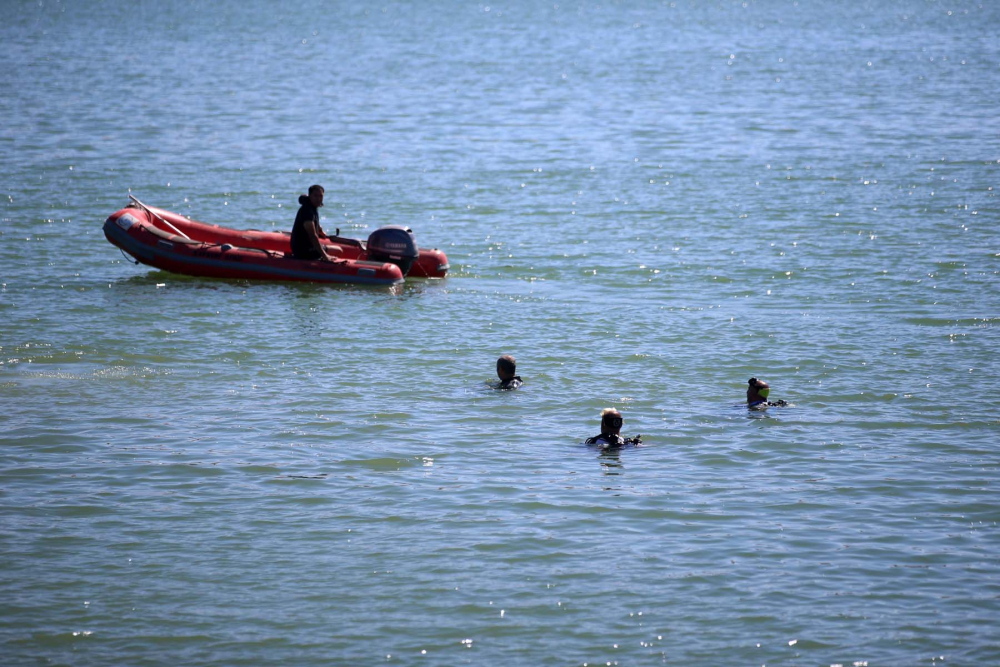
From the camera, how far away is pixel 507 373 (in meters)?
13.6

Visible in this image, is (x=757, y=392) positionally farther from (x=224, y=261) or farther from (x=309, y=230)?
(x=224, y=261)

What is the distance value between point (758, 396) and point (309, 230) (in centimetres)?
811

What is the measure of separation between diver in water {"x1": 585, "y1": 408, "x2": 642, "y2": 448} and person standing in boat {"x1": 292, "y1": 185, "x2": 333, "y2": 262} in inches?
306

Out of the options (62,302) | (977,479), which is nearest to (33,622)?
(977,479)

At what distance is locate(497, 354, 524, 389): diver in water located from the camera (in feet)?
44.3

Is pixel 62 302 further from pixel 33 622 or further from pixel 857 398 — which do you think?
pixel 857 398

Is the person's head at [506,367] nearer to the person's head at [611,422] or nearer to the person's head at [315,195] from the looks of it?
the person's head at [611,422]

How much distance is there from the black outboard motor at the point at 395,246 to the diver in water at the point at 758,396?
7200mm

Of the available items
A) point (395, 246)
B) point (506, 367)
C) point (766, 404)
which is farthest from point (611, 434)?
point (395, 246)

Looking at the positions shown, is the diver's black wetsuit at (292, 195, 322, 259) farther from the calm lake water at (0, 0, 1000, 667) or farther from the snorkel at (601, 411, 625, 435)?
the snorkel at (601, 411, 625, 435)

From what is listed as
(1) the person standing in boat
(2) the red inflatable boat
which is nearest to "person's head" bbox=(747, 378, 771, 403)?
(2) the red inflatable boat

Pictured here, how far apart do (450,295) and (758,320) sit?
14.8 feet

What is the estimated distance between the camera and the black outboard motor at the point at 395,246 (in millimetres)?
18578

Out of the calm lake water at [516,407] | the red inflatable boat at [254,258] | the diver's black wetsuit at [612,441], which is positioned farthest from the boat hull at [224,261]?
the diver's black wetsuit at [612,441]
